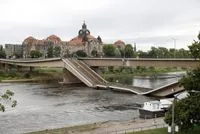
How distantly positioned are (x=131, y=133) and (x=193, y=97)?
31.9 feet

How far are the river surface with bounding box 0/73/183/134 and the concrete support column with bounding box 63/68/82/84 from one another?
3197cm

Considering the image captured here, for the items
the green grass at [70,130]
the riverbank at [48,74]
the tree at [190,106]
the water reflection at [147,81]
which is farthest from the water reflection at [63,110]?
the riverbank at [48,74]

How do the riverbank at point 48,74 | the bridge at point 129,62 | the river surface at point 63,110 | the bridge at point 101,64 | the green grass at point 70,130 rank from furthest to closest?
the riverbank at point 48,74 → the bridge at point 129,62 → the bridge at point 101,64 → the river surface at point 63,110 → the green grass at point 70,130

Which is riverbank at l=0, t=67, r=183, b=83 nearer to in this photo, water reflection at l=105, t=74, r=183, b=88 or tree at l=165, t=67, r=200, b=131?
water reflection at l=105, t=74, r=183, b=88

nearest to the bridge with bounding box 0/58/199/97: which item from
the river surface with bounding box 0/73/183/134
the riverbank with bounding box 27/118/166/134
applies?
the river surface with bounding box 0/73/183/134

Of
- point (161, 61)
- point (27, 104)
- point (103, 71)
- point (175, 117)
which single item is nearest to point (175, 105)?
point (175, 117)

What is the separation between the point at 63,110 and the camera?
73812mm

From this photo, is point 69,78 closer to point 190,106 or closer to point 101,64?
point 101,64

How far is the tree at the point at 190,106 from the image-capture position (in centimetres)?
3794

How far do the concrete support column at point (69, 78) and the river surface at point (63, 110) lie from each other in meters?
32.0

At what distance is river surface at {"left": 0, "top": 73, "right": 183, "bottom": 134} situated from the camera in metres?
59.7

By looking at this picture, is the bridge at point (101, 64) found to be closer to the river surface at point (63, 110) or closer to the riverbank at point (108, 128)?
the river surface at point (63, 110)

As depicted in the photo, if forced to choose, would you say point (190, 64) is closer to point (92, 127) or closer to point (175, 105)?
point (92, 127)

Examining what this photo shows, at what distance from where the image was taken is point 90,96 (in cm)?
9725
